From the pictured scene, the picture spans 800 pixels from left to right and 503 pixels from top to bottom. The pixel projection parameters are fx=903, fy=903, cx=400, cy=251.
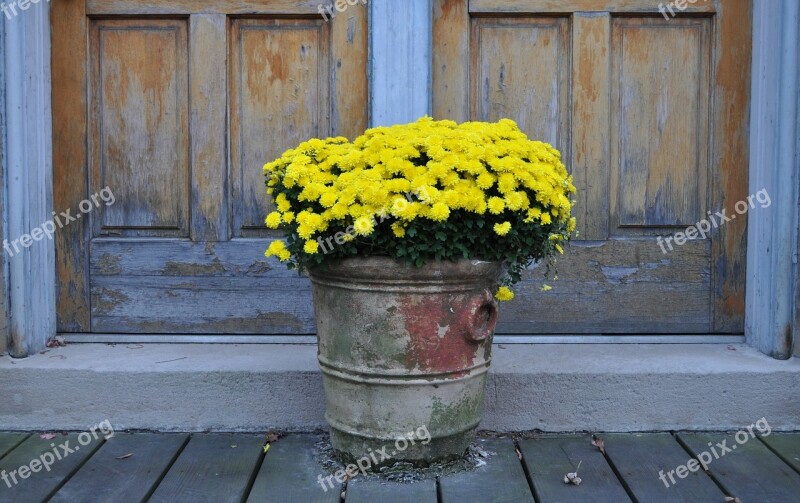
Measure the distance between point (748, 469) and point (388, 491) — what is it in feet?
3.78

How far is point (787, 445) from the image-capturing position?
308 centimetres

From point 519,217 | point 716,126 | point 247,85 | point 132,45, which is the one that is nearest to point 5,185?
point 132,45

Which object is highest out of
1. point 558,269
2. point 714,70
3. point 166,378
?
point 714,70

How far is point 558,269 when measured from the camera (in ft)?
11.4

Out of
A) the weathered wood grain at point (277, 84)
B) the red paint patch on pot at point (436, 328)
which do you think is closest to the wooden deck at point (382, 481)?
the red paint patch on pot at point (436, 328)

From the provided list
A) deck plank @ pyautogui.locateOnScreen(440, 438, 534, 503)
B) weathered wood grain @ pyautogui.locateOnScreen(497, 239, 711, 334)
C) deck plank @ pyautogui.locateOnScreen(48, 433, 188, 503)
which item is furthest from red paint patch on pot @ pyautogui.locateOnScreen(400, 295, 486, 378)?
deck plank @ pyautogui.locateOnScreen(48, 433, 188, 503)

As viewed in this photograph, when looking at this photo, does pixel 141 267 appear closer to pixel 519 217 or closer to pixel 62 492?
pixel 62 492

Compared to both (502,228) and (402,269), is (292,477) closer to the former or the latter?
(402,269)

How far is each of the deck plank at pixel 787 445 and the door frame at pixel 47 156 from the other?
A: 0.29m

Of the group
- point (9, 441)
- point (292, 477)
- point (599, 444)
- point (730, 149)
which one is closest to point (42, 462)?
point (9, 441)

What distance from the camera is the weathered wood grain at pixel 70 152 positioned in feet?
11.2

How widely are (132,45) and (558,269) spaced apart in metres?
1.84

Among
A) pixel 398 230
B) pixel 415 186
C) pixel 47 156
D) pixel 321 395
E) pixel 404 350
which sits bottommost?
pixel 321 395

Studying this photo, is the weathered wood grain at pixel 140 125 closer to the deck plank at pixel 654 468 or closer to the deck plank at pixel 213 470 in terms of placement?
the deck plank at pixel 213 470
